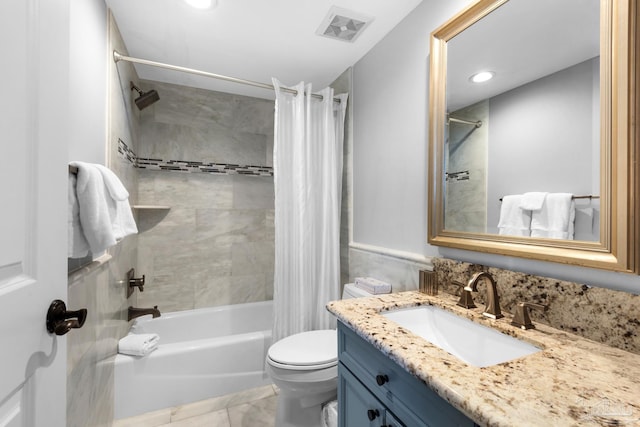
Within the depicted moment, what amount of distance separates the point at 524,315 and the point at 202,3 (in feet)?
6.54

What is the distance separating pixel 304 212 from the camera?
1.97m

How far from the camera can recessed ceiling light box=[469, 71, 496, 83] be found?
1166 millimetres

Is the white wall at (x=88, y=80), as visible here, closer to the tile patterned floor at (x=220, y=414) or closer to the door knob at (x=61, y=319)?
the door knob at (x=61, y=319)

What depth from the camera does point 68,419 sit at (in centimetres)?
104

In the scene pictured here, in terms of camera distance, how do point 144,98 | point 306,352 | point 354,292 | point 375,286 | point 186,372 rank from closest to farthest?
1. point 306,352
2. point 375,286
3. point 354,292
4. point 186,372
5. point 144,98

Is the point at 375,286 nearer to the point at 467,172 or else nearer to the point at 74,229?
the point at 467,172

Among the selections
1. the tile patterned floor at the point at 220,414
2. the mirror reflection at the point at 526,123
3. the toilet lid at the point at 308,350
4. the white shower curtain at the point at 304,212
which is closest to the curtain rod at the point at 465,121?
the mirror reflection at the point at 526,123

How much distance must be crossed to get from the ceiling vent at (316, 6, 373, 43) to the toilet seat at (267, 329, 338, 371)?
1.84m

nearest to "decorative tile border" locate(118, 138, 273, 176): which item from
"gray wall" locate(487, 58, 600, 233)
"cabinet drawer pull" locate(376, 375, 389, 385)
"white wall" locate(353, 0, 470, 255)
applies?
"white wall" locate(353, 0, 470, 255)

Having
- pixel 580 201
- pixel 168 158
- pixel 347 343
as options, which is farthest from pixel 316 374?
pixel 168 158

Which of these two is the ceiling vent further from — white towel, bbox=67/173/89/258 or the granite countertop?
the granite countertop

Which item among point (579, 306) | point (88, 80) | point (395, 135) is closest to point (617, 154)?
point (579, 306)

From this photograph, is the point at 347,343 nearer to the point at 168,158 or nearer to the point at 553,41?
the point at 553,41

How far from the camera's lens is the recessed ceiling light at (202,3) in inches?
57.9
